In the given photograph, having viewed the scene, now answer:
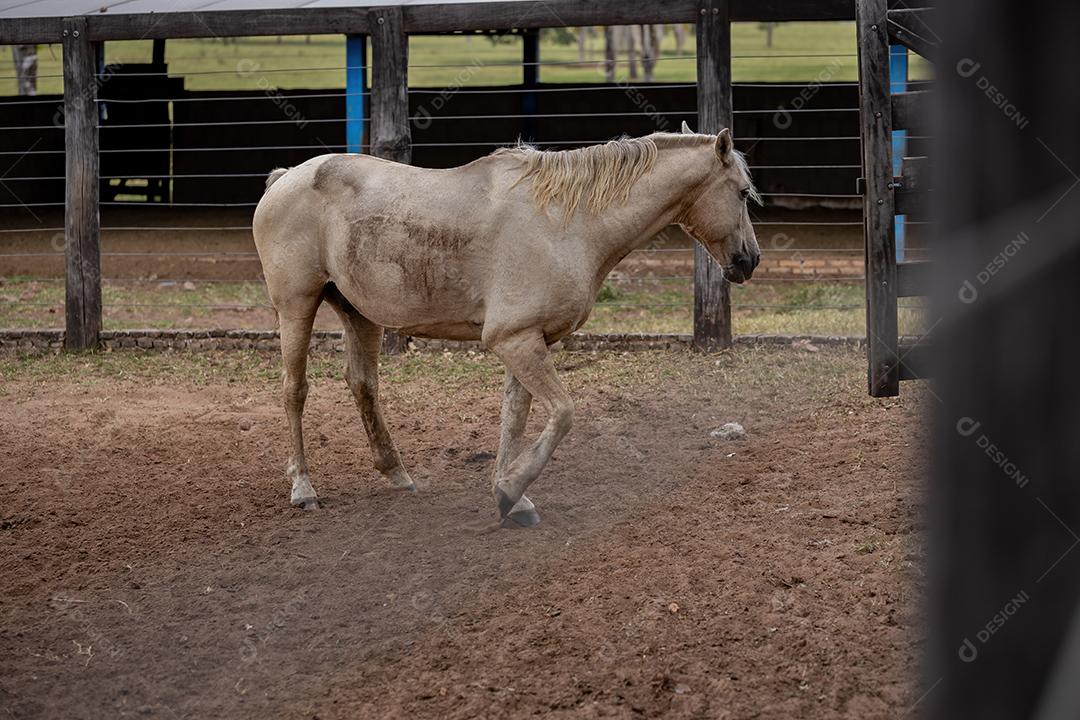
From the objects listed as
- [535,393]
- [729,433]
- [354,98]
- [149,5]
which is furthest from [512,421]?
[149,5]

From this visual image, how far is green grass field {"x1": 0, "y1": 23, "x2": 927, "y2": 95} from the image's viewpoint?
101 feet

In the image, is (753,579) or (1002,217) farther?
(753,579)

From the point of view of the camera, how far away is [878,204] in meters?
4.32

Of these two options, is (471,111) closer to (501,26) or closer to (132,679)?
(501,26)

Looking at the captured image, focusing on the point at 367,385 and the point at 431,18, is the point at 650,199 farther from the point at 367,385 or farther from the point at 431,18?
the point at 431,18

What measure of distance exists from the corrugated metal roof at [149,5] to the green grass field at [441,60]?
1634 cm

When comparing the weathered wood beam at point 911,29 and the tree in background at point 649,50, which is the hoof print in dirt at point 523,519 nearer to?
the weathered wood beam at point 911,29

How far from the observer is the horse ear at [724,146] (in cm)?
541

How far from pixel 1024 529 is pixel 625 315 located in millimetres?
10579

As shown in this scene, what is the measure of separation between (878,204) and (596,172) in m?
1.57

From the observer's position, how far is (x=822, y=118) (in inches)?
590

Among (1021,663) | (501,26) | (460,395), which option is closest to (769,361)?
(460,395)

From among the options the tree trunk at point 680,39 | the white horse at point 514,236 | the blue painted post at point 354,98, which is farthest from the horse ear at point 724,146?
the tree trunk at point 680,39

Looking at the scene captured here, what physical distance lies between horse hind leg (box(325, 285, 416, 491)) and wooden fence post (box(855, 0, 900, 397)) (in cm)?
271
